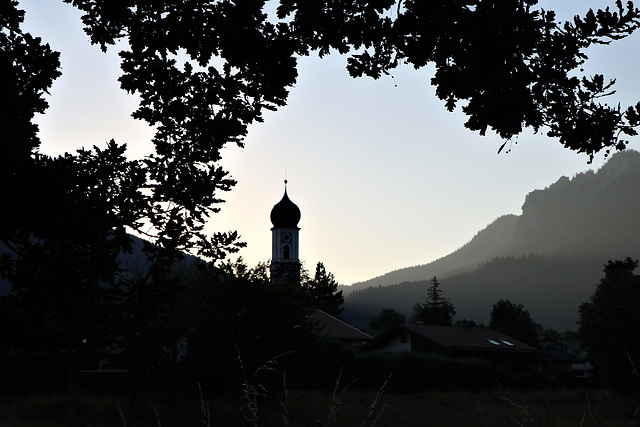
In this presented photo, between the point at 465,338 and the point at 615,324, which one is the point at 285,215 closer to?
the point at 465,338

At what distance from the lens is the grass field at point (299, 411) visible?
27828 mm

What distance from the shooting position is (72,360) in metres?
→ 34.6

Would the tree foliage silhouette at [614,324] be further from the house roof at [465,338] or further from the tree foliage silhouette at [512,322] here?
the tree foliage silhouette at [512,322]

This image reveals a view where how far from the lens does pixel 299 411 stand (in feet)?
109

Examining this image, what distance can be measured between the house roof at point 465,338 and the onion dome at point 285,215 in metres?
38.1

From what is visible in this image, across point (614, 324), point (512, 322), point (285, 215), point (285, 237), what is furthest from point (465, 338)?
point (512, 322)

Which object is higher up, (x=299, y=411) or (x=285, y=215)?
(x=285, y=215)

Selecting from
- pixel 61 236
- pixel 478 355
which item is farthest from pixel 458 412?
pixel 61 236

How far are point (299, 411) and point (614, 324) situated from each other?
2348cm

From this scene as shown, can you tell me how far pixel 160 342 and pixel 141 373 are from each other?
7.21 ft

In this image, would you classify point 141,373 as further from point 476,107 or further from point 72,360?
point 476,107

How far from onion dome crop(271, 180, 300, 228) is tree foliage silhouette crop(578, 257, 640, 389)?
190ft

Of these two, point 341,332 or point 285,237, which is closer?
point 341,332

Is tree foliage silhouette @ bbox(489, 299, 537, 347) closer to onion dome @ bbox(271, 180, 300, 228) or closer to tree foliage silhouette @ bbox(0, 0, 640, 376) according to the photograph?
onion dome @ bbox(271, 180, 300, 228)
